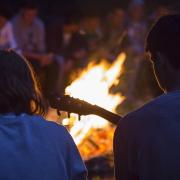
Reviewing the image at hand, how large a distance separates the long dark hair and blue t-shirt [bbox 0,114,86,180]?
0.22 ft

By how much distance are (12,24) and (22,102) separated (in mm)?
8093

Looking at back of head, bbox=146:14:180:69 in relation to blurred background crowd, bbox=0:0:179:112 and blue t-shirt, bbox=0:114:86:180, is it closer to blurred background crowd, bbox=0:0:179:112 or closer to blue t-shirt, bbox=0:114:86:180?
blue t-shirt, bbox=0:114:86:180

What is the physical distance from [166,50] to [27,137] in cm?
84

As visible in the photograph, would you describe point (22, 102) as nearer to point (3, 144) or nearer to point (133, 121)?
point (3, 144)

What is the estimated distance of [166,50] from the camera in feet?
9.89

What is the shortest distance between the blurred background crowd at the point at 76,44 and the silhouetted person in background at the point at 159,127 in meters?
7.42

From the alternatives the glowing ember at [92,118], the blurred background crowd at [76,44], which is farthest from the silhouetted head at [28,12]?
the glowing ember at [92,118]

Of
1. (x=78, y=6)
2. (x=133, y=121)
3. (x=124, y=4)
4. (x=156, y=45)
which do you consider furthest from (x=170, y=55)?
(x=124, y=4)

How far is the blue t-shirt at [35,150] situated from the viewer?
313 cm

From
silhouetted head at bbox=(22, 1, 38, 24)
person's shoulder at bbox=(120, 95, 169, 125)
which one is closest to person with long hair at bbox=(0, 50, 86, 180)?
person's shoulder at bbox=(120, 95, 169, 125)

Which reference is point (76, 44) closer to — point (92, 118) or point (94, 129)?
point (94, 129)

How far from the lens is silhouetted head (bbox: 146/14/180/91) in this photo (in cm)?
300

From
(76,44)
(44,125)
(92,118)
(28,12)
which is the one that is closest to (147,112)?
(44,125)

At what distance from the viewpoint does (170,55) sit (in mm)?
3006
